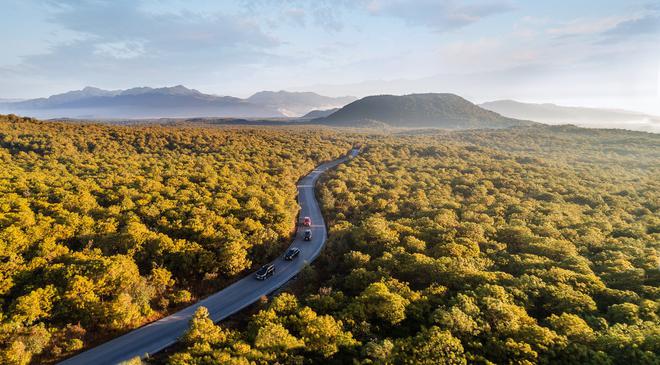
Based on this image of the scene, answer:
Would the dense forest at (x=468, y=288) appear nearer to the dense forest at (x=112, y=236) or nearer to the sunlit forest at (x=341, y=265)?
the sunlit forest at (x=341, y=265)

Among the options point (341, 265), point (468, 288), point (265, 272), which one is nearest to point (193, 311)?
point (265, 272)

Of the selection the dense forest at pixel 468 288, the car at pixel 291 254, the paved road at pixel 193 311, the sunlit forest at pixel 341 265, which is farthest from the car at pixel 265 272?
the dense forest at pixel 468 288

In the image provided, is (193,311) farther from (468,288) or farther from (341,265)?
(468,288)

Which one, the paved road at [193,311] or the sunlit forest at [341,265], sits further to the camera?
the paved road at [193,311]

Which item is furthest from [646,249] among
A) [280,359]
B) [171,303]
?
[171,303]

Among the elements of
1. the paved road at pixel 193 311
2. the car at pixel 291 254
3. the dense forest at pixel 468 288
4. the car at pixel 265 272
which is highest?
the dense forest at pixel 468 288
